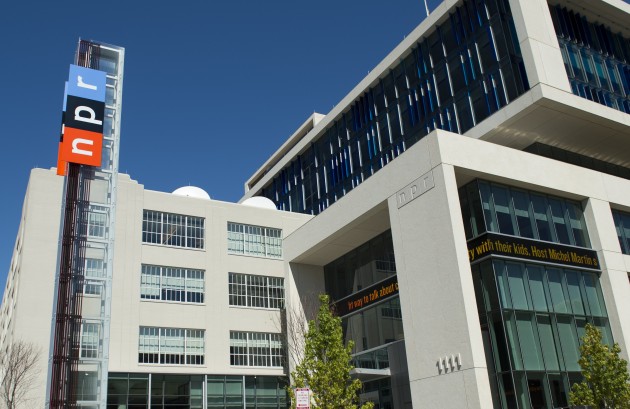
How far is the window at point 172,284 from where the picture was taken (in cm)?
3778

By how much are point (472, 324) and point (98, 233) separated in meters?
20.6

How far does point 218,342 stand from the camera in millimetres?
38625

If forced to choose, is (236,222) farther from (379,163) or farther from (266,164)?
(266,164)

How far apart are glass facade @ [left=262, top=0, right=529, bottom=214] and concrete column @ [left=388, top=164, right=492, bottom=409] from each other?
1031 cm

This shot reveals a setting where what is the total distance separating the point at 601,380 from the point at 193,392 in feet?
73.5

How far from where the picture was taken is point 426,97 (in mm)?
42219

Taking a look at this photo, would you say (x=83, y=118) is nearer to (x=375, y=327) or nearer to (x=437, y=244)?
(x=375, y=327)

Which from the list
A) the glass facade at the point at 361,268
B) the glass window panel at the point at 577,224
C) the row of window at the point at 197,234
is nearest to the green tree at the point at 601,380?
the glass window panel at the point at 577,224

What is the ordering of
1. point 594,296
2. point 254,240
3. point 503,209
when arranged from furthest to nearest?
1. point 254,240
2. point 594,296
3. point 503,209

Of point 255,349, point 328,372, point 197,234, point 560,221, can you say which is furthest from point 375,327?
point 197,234

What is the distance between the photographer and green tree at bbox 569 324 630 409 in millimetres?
24422

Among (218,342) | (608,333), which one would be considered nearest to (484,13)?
(608,333)

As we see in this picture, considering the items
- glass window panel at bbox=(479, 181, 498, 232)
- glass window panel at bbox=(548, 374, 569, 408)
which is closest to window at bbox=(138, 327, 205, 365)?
glass window panel at bbox=(479, 181, 498, 232)

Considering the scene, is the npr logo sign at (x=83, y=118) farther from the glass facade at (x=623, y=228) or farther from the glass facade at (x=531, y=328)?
the glass facade at (x=623, y=228)
